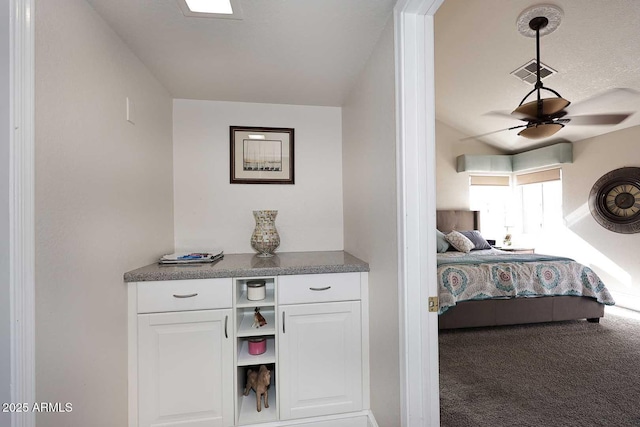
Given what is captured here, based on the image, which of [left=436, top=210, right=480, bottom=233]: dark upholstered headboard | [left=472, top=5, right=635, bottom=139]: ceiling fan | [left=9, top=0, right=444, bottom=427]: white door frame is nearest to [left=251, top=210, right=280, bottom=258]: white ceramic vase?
[left=9, top=0, right=444, bottom=427]: white door frame

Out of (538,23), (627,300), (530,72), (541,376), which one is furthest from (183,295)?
(627,300)

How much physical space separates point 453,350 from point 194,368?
2.15m

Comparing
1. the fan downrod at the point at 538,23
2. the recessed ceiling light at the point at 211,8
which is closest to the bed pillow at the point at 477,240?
the fan downrod at the point at 538,23

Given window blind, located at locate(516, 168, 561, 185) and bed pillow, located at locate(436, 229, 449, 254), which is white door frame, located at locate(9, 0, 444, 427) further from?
window blind, located at locate(516, 168, 561, 185)

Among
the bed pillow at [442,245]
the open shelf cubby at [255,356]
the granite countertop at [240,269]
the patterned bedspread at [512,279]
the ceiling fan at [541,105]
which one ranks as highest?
the ceiling fan at [541,105]

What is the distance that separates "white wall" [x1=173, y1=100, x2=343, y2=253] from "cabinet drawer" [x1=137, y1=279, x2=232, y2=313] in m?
0.69

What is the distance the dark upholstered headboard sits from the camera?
480cm

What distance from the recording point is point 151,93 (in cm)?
175

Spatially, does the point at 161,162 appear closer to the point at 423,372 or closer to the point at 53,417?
the point at 53,417

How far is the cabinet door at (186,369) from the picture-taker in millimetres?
1447

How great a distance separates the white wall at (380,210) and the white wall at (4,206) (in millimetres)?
1297

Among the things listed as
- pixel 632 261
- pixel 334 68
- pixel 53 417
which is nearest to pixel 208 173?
pixel 334 68

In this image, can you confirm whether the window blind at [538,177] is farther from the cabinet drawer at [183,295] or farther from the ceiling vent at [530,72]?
the cabinet drawer at [183,295]

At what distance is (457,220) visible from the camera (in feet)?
15.9
